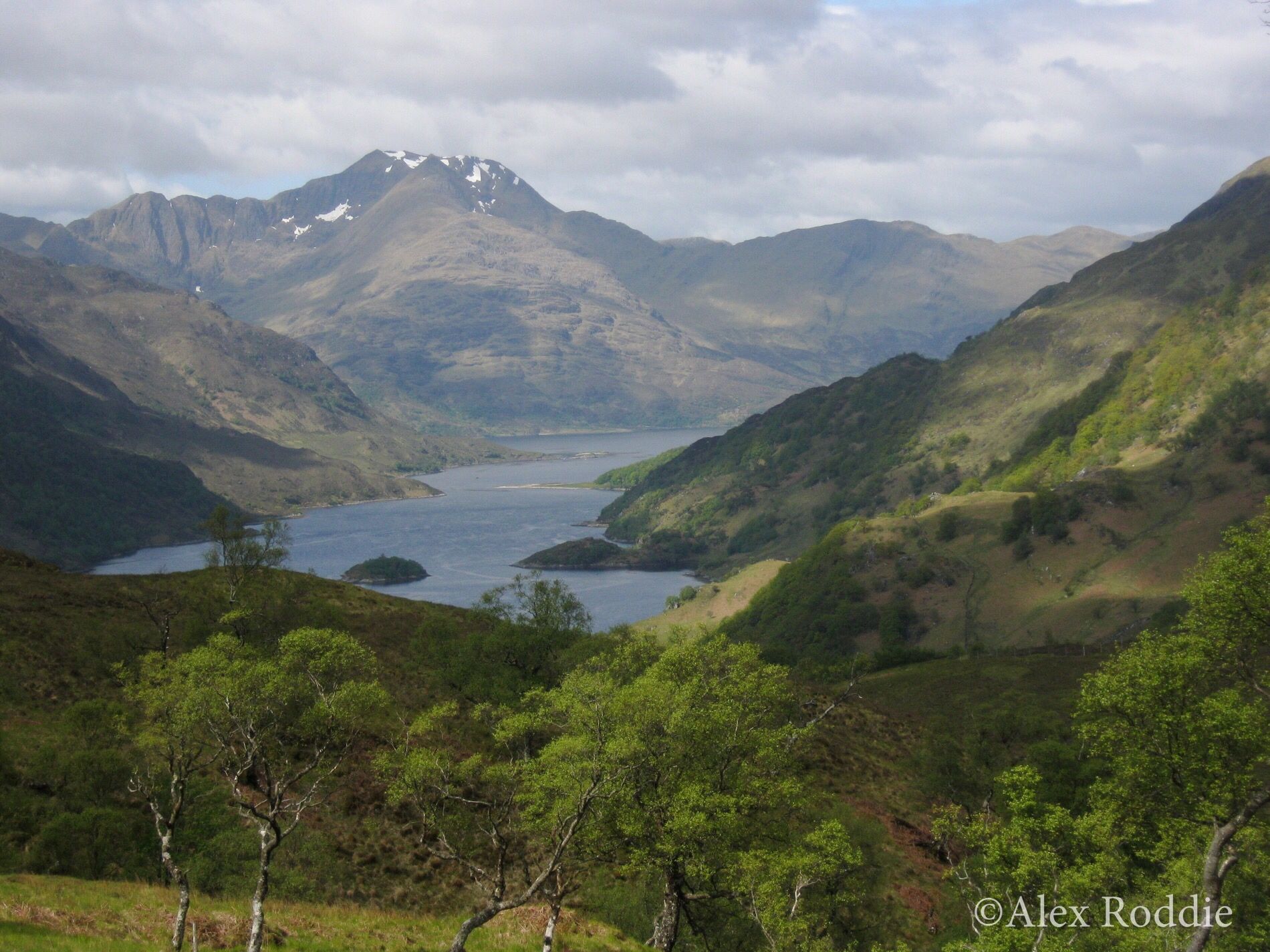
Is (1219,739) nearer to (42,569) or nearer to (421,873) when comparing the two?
(421,873)

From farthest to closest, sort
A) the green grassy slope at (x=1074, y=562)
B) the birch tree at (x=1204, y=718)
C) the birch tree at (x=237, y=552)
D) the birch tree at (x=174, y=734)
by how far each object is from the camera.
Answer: the green grassy slope at (x=1074, y=562), the birch tree at (x=237, y=552), the birch tree at (x=174, y=734), the birch tree at (x=1204, y=718)

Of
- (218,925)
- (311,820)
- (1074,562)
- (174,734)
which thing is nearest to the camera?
(174,734)

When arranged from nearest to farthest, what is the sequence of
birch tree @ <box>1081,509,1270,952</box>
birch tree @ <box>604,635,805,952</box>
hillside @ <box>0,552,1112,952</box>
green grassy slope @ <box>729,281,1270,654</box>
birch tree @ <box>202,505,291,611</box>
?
birch tree @ <box>1081,509,1270,952</box>
birch tree @ <box>604,635,805,952</box>
hillside @ <box>0,552,1112,952</box>
birch tree @ <box>202,505,291,611</box>
green grassy slope @ <box>729,281,1270,654</box>

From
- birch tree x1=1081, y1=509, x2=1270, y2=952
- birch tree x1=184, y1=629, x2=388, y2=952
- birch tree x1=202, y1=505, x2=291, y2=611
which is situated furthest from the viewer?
birch tree x1=202, y1=505, x2=291, y2=611

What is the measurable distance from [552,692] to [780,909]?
35.0ft

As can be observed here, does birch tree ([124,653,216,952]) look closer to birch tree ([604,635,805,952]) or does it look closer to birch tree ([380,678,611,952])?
birch tree ([380,678,611,952])

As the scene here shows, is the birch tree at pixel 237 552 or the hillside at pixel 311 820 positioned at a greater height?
the birch tree at pixel 237 552

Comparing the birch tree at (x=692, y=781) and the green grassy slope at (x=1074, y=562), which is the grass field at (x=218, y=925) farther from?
the green grassy slope at (x=1074, y=562)

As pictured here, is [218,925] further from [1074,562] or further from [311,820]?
[1074,562]

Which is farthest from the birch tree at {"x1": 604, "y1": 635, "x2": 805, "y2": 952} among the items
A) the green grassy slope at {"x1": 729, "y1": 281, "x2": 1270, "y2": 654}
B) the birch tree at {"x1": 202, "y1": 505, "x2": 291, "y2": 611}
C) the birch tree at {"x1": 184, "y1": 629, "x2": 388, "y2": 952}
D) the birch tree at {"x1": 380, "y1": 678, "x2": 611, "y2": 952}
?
the green grassy slope at {"x1": 729, "y1": 281, "x2": 1270, "y2": 654}

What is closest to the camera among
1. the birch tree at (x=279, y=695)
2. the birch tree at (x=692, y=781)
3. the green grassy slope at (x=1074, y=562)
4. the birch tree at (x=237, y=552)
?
the birch tree at (x=279, y=695)

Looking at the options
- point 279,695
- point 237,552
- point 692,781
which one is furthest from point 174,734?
point 237,552

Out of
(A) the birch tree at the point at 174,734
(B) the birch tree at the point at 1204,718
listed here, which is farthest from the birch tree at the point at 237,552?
(B) the birch tree at the point at 1204,718

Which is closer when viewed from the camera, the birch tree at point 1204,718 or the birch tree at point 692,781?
the birch tree at point 1204,718
